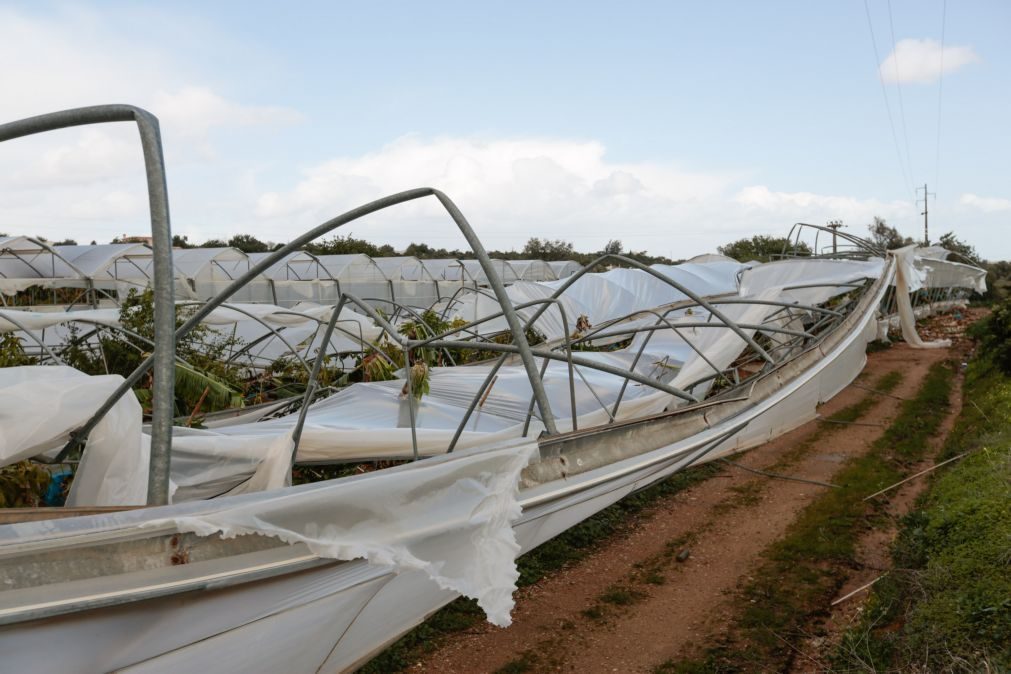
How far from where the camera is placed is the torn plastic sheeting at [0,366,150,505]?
182 inches

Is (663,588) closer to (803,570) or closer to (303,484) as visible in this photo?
(803,570)

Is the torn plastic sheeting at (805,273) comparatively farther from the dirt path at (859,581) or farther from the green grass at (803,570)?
the dirt path at (859,581)

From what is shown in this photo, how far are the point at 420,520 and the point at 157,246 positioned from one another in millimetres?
1475

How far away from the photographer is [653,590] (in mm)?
6730

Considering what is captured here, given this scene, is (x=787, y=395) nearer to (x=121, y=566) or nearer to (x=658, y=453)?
(x=658, y=453)

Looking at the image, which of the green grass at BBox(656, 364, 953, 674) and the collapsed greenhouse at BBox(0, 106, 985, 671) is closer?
the collapsed greenhouse at BBox(0, 106, 985, 671)

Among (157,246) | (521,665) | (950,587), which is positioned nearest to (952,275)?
(950,587)

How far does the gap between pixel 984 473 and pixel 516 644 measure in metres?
5.09

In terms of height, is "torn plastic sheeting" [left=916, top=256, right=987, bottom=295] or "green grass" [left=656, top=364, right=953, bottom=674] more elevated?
"torn plastic sheeting" [left=916, top=256, right=987, bottom=295]

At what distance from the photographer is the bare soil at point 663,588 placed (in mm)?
5648

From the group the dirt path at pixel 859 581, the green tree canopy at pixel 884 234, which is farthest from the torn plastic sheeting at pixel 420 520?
the green tree canopy at pixel 884 234

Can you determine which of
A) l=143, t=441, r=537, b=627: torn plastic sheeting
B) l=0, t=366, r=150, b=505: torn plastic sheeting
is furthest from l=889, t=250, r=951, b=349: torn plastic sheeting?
l=0, t=366, r=150, b=505: torn plastic sheeting

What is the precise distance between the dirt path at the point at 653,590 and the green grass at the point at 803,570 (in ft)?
0.52

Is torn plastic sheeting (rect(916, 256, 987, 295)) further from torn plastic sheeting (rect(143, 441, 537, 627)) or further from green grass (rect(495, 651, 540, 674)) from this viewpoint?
torn plastic sheeting (rect(143, 441, 537, 627))
